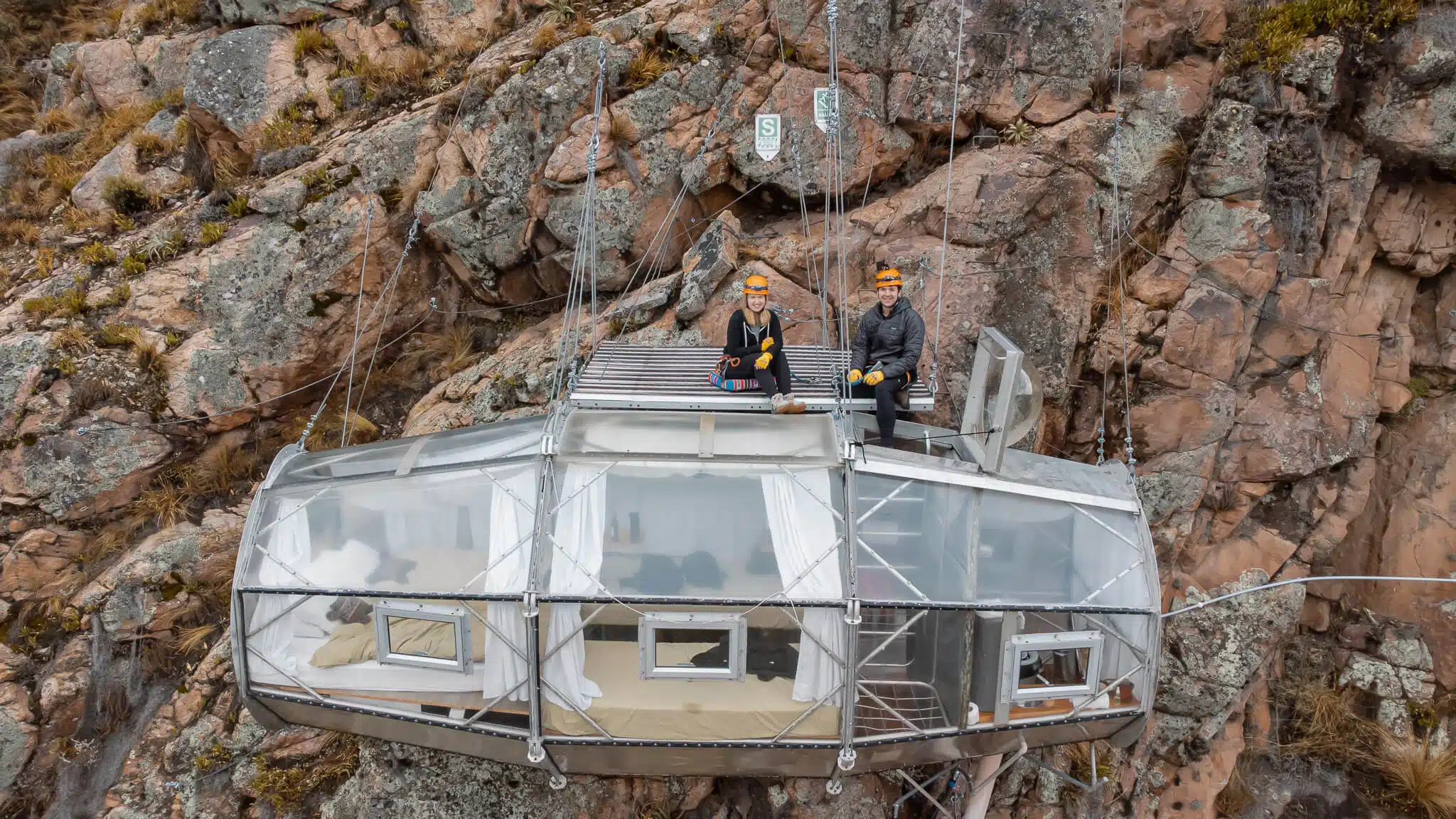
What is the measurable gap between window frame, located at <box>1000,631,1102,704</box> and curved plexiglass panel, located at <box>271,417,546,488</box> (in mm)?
4038

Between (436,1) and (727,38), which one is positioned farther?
(436,1)

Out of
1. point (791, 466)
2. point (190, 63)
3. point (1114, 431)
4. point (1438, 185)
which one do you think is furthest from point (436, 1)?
point (1438, 185)

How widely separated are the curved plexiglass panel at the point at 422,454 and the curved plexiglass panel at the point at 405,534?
6.3 inches

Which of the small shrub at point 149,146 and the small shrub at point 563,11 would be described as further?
the small shrub at point 149,146

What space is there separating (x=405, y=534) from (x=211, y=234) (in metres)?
6.88

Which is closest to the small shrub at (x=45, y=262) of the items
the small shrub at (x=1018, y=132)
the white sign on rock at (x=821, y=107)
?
the white sign on rock at (x=821, y=107)

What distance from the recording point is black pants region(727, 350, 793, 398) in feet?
20.9

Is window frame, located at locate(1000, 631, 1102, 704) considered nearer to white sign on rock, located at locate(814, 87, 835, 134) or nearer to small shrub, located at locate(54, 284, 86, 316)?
white sign on rock, located at locate(814, 87, 835, 134)

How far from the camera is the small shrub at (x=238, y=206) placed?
384 inches

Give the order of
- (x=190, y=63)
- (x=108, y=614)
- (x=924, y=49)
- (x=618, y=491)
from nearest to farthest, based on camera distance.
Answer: (x=618, y=491) → (x=108, y=614) → (x=924, y=49) → (x=190, y=63)

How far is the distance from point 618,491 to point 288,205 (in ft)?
24.4

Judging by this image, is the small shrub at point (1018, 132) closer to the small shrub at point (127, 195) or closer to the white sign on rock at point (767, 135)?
the white sign on rock at point (767, 135)

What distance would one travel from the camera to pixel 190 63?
417 inches

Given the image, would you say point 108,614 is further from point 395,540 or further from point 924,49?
point 924,49
